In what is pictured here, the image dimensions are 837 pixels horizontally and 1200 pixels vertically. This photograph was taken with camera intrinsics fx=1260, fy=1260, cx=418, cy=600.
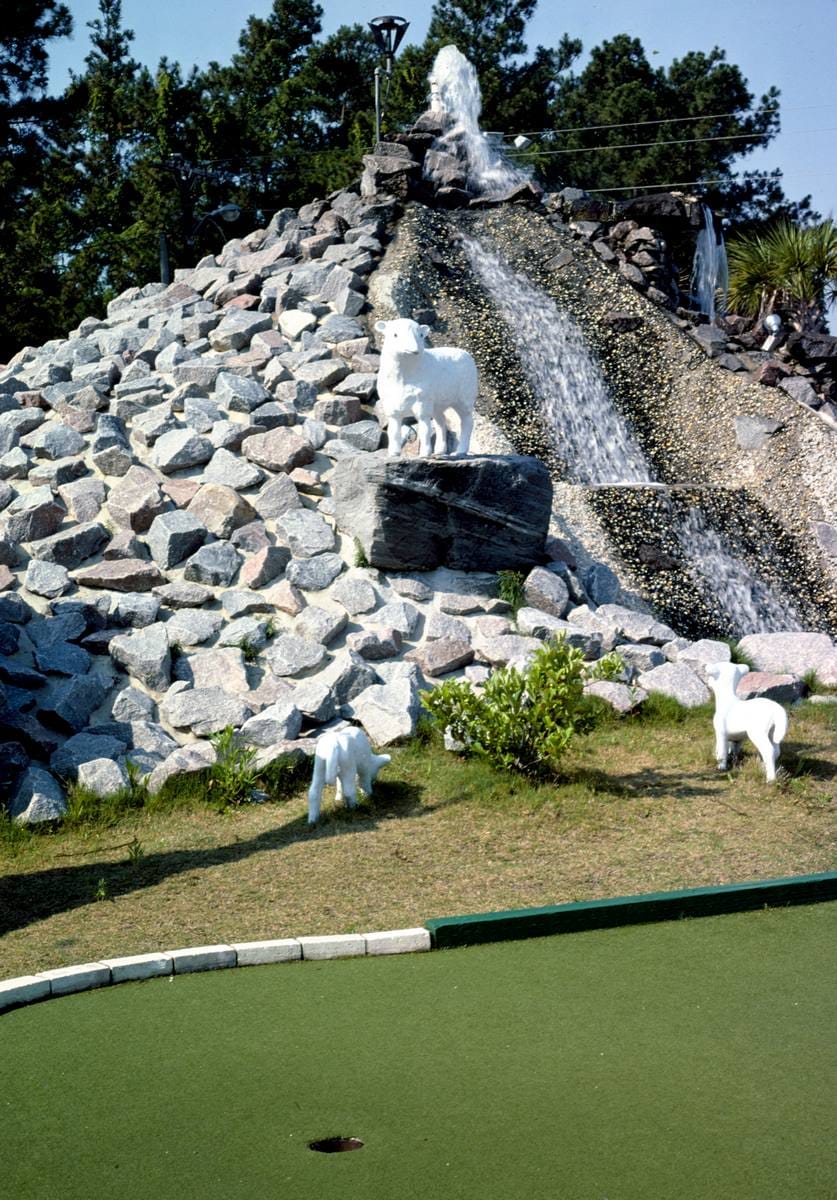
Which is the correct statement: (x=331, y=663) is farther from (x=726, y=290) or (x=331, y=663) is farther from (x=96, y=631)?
(x=726, y=290)

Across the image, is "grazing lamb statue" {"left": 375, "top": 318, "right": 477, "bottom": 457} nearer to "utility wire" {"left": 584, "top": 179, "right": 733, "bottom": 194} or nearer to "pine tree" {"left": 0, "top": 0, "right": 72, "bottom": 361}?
"pine tree" {"left": 0, "top": 0, "right": 72, "bottom": 361}

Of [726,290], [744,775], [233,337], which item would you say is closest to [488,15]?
[726,290]

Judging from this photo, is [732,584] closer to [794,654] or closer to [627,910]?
[794,654]

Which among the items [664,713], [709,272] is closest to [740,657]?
[664,713]

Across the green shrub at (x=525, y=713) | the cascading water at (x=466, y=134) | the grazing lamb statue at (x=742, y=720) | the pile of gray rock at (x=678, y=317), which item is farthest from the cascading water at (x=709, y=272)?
the green shrub at (x=525, y=713)

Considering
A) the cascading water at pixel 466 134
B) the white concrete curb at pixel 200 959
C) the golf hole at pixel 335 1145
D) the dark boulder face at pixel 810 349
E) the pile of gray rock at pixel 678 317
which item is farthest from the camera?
the cascading water at pixel 466 134

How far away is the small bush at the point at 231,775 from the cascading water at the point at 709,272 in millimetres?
13679

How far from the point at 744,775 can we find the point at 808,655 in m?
2.59

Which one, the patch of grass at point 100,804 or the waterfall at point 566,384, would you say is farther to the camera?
the waterfall at point 566,384

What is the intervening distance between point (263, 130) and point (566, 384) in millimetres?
16234

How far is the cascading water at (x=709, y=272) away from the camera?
19312 mm

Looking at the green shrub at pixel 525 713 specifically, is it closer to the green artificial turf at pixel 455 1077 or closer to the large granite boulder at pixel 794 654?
the green artificial turf at pixel 455 1077

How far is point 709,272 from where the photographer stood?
64.2 ft

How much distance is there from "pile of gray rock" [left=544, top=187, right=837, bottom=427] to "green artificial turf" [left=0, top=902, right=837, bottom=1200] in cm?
1058
